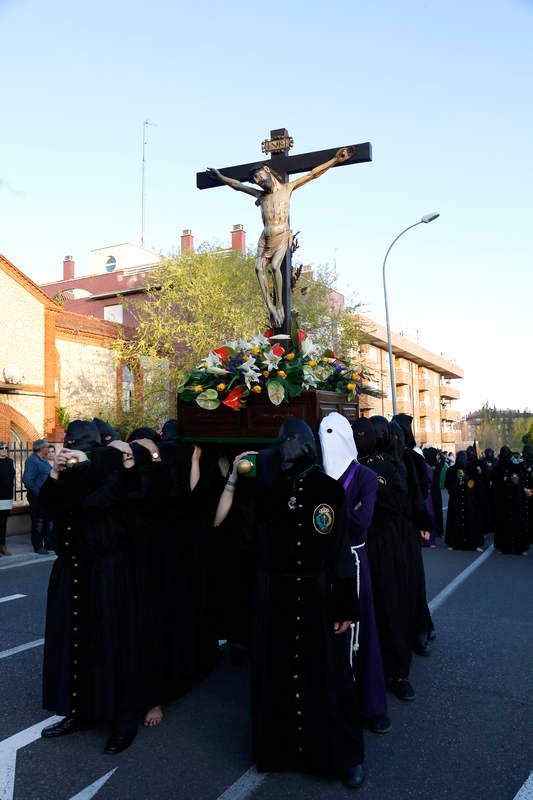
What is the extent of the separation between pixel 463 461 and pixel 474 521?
122 cm

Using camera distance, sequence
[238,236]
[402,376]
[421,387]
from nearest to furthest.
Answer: [238,236]
[402,376]
[421,387]

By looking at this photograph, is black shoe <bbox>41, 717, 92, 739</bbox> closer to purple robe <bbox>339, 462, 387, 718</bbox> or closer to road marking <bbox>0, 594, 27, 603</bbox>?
purple robe <bbox>339, 462, 387, 718</bbox>

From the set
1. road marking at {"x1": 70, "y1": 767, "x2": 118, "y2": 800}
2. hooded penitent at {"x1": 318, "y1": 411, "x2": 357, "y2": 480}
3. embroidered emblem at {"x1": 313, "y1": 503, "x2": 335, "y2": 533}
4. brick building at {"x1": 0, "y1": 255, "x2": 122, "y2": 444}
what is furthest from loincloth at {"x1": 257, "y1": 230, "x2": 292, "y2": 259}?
brick building at {"x1": 0, "y1": 255, "x2": 122, "y2": 444}

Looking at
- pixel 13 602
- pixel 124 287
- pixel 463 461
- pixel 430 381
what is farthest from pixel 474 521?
pixel 430 381

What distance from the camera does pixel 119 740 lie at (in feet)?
13.1

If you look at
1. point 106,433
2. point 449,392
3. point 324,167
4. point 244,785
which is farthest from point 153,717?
point 449,392

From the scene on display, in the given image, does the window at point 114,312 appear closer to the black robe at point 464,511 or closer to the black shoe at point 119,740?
the black robe at point 464,511

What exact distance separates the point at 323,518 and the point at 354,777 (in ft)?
4.59

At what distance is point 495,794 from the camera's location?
347 centimetres

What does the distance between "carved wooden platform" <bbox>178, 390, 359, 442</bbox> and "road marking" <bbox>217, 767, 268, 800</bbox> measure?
86.2 inches

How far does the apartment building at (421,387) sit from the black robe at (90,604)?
41.1 metres

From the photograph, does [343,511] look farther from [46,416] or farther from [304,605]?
[46,416]

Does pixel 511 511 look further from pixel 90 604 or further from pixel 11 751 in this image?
pixel 11 751

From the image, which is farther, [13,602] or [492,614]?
[13,602]
